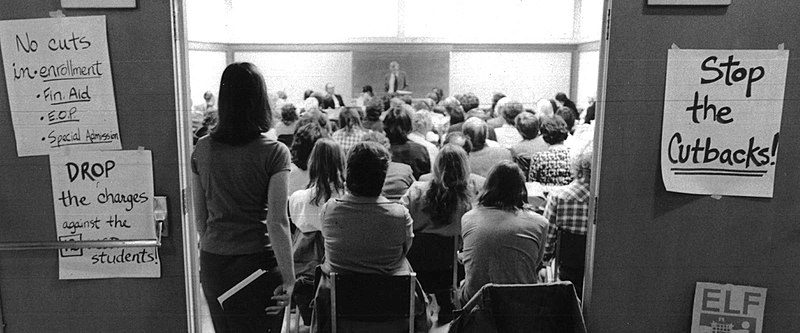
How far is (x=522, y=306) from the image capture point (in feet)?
4.69

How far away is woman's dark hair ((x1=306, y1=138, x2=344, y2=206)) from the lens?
2111 millimetres

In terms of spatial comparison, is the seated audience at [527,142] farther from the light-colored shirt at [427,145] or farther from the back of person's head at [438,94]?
the back of person's head at [438,94]

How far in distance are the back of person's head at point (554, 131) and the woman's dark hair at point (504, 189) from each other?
1.16 metres

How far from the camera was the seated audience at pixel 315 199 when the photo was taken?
2115mm

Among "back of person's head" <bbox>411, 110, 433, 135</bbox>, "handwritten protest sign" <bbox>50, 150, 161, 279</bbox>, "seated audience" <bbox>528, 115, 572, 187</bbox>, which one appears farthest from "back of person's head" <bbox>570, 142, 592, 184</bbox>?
"back of person's head" <bbox>411, 110, 433, 135</bbox>

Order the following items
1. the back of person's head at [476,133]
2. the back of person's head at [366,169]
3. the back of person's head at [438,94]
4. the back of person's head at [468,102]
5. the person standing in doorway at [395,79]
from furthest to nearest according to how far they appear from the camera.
Result: 1. the person standing in doorway at [395,79]
2. the back of person's head at [438,94]
3. the back of person's head at [468,102]
4. the back of person's head at [476,133]
5. the back of person's head at [366,169]

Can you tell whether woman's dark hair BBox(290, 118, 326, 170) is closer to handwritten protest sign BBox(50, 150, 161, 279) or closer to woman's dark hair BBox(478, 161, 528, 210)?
woman's dark hair BBox(478, 161, 528, 210)

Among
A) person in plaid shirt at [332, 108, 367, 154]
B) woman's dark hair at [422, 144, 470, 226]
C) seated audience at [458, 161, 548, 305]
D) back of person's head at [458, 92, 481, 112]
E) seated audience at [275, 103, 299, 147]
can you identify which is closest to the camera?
seated audience at [458, 161, 548, 305]

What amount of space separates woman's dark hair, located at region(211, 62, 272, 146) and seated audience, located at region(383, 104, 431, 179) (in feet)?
4.93

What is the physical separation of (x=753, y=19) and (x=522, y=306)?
2.56ft

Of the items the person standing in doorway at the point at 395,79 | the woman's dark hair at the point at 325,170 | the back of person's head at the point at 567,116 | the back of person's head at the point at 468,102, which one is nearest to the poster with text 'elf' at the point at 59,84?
the woman's dark hair at the point at 325,170

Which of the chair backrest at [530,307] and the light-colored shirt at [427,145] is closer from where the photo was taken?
the chair backrest at [530,307]

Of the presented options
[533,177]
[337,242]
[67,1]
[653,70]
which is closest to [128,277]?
[337,242]

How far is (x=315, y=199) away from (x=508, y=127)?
200 centimetres
